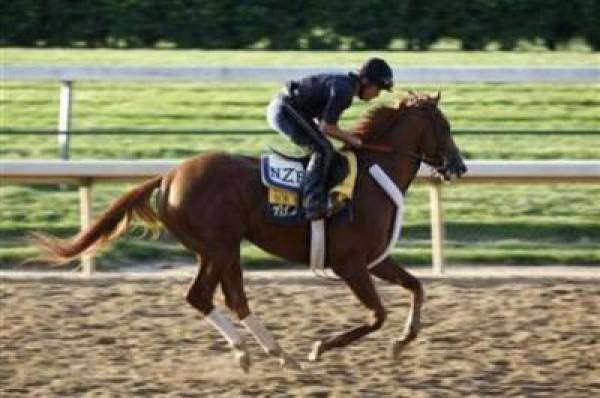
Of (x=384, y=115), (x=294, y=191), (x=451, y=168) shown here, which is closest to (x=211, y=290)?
(x=294, y=191)

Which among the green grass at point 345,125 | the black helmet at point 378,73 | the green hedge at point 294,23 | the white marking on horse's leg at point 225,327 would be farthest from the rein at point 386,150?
the green hedge at point 294,23

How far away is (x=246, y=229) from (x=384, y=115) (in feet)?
3.53

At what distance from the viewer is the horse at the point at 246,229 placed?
8.53 meters

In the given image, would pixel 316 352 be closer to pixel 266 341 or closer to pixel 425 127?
pixel 266 341

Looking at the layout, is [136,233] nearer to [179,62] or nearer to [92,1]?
[179,62]

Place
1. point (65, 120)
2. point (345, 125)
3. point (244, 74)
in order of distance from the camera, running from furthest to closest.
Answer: point (345, 125) < point (244, 74) < point (65, 120)

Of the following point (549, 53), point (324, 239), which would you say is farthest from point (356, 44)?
point (324, 239)

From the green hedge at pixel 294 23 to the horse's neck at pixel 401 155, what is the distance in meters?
8.69

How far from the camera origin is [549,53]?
17.4 m

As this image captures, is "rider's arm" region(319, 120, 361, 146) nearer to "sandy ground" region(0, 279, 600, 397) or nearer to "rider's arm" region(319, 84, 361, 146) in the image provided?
"rider's arm" region(319, 84, 361, 146)

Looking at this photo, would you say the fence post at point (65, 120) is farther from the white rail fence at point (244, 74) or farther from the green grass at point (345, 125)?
the green grass at point (345, 125)

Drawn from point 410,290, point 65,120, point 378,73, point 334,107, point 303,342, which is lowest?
point 303,342

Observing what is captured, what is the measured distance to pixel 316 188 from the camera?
28.0 feet

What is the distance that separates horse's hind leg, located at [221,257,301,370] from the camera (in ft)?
28.0
